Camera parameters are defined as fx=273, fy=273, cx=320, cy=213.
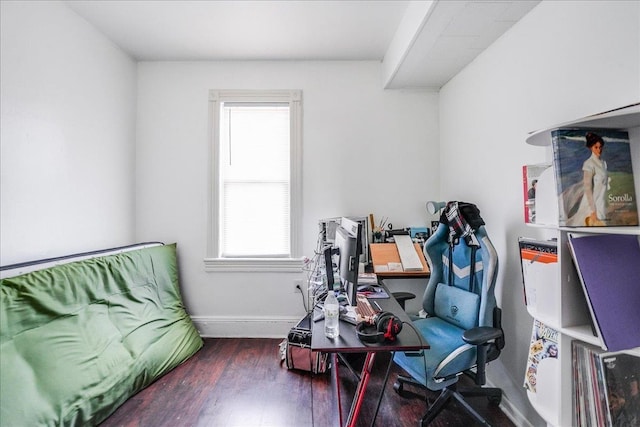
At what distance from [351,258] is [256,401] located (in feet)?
4.50

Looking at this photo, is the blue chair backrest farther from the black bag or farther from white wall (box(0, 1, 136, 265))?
white wall (box(0, 1, 136, 265))

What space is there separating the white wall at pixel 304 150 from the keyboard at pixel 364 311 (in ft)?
4.27

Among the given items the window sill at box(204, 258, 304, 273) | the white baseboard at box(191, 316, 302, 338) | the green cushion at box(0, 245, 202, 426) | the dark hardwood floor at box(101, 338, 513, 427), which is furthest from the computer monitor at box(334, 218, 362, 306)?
the green cushion at box(0, 245, 202, 426)

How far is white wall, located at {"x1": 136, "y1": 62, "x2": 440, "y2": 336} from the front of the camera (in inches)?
113

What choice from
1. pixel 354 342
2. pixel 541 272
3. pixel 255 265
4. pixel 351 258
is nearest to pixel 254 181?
pixel 255 265

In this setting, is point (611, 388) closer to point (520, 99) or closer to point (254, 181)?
point (520, 99)

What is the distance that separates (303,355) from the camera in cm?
228

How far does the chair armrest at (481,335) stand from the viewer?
1.44 m

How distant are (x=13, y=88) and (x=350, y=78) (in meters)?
2.62

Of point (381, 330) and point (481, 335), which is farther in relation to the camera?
point (481, 335)

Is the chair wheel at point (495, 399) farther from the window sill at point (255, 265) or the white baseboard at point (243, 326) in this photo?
the window sill at point (255, 265)

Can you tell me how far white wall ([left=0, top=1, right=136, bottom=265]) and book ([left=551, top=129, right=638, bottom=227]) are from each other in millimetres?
2974

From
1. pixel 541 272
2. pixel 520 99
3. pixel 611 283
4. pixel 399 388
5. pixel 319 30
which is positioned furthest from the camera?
pixel 319 30

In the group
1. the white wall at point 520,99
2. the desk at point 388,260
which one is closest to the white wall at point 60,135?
the desk at point 388,260
